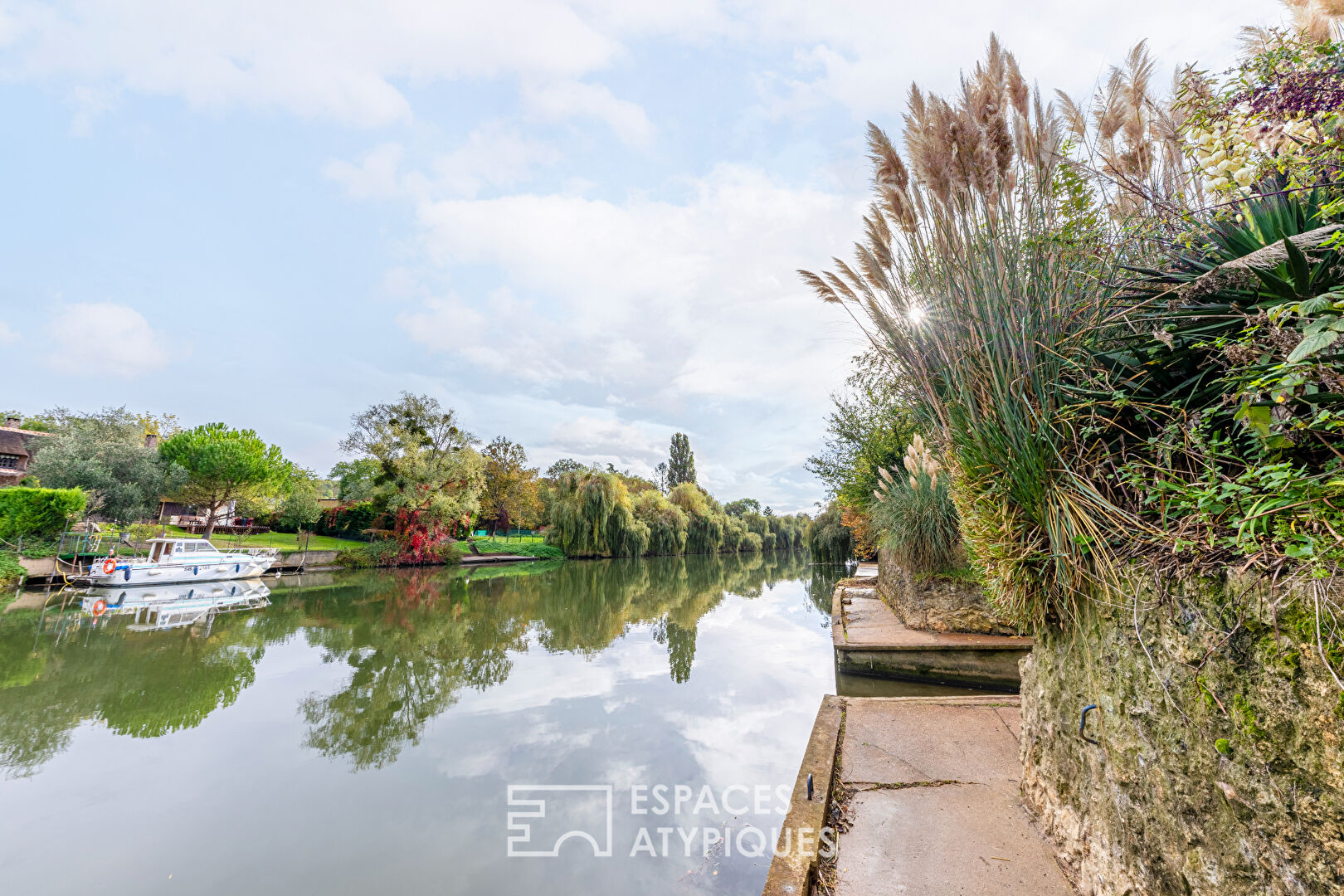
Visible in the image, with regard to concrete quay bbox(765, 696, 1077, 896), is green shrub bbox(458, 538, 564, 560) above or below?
below

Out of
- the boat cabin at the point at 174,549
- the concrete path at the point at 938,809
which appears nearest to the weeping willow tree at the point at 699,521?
the boat cabin at the point at 174,549

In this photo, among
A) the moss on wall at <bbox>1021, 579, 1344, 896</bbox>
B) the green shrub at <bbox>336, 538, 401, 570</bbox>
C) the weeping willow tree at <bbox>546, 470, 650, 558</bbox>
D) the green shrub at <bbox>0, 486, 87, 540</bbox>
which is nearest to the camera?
the moss on wall at <bbox>1021, 579, 1344, 896</bbox>

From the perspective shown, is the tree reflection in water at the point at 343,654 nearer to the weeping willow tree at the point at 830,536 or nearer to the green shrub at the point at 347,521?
the weeping willow tree at the point at 830,536

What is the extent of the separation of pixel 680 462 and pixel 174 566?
4428cm

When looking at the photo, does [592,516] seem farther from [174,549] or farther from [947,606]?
[947,606]

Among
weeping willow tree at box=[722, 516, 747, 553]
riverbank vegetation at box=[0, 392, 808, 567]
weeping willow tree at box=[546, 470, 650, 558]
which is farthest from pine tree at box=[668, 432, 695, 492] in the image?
weeping willow tree at box=[546, 470, 650, 558]

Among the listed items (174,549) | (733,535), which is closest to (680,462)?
(733,535)

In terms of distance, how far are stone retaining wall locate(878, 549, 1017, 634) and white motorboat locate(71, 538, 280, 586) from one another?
18.6 m

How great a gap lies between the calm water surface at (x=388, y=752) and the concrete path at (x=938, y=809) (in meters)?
0.82

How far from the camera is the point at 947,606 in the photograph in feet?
19.2

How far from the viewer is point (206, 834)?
11.1ft

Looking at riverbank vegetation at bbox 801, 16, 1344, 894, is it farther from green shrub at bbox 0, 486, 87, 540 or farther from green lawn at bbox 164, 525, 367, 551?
green lawn at bbox 164, 525, 367, 551

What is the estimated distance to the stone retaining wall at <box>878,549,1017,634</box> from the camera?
5648 mm

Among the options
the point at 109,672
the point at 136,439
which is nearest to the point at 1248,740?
the point at 109,672
